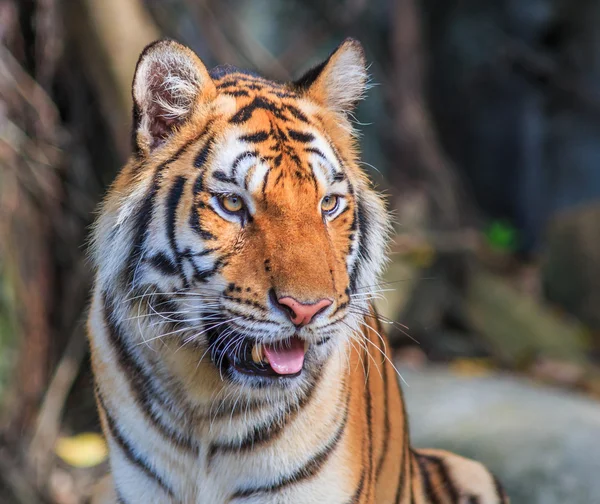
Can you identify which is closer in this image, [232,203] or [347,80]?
[232,203]

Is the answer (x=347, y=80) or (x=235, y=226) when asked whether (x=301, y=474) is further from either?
(x=347, y=80)

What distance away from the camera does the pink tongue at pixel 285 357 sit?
1902mm

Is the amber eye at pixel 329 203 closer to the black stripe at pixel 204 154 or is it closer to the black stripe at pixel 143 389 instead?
the black stripe at pixel 204 154

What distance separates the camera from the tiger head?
6.01ft

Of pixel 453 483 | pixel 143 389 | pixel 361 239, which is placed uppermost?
pixel 361 239

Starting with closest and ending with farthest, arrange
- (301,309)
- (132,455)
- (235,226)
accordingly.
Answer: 1. (301,309)
2. (235,226)
3. (132,455)

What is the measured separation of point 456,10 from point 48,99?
906 cm

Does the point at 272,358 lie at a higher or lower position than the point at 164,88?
lower

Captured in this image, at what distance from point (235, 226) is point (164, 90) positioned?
410 mm

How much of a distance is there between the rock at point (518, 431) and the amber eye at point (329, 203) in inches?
72.9

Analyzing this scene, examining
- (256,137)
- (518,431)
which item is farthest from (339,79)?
(518,431)

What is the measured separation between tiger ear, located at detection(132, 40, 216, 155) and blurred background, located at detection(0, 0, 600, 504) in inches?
20.5

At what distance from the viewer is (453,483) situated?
264cm

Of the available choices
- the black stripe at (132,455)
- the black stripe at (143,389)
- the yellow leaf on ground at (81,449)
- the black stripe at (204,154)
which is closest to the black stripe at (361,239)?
the black stripe at (204,154)
